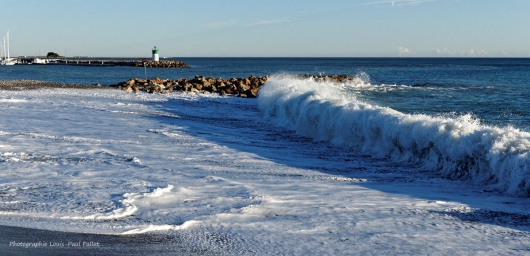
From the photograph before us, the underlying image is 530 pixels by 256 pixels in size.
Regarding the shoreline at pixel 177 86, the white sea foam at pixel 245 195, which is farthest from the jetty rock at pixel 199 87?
the white sea foam at pixel 245 195

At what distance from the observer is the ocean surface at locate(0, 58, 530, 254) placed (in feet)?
20.0

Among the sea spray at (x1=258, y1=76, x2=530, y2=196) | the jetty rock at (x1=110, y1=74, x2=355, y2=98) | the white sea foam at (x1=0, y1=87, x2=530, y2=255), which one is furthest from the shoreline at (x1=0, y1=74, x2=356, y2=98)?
the white sea foam at (x1=0, y1=87, x2=530, y2=255)

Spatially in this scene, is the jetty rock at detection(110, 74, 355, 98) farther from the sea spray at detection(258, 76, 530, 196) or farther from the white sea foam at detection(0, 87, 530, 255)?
the white sea foam at detection(0, 87, 530, 255)

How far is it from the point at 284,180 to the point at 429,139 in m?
3.36

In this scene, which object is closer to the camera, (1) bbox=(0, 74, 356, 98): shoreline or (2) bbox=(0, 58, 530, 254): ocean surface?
(2) bbox=(0, 58, 530, 254): ocean surface

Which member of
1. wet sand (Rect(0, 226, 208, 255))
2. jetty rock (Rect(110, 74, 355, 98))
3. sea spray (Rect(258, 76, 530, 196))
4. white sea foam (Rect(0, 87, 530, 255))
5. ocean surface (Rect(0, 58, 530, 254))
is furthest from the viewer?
jetty rock (Rect(110, 74, 355, 98))

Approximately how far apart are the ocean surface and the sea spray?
28mm

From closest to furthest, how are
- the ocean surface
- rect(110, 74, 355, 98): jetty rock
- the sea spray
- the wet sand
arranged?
the wet sand
the ocean surface
the sea spray
rect(110, 74, 355, 98): jetty rock

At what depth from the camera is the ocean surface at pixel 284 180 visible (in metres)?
6.11

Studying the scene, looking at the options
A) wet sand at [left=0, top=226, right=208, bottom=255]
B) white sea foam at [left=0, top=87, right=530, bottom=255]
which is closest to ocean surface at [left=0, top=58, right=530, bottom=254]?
white sea foam at [left=0, top=87, right=530, bottom=255]

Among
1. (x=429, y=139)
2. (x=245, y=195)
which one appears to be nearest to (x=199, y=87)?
(x=429, y=139)

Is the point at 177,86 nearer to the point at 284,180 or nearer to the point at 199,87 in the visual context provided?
the point at 199,87

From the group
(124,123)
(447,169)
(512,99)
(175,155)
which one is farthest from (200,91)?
(447,169)

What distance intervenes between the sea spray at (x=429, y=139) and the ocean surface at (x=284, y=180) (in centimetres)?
3
